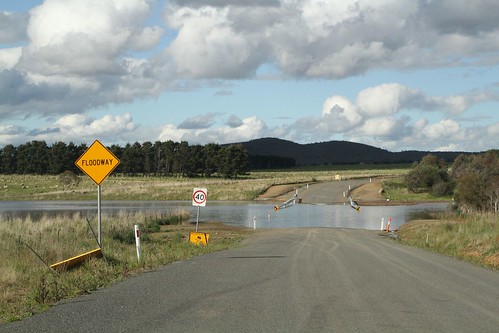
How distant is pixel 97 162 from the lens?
17078 millimetres

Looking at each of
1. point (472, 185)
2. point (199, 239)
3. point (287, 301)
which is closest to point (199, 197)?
point (199, 239)

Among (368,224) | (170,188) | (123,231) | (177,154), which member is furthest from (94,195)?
(123,231)

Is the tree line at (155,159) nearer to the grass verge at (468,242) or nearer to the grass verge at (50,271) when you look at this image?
the grass verge at (468,242)

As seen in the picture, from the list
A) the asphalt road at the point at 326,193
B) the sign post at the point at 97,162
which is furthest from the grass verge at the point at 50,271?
the asphalt road at the point at 326,193

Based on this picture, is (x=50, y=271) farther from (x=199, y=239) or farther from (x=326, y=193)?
(x=326, y=193)

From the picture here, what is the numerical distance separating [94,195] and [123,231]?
6595 centimetres

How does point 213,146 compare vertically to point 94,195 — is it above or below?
above

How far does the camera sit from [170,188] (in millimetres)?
93688

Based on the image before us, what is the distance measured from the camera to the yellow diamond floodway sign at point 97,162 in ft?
55.8

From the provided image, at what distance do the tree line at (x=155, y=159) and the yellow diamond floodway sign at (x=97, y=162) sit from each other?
108 metres

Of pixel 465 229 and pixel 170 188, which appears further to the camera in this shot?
pixel 170 188

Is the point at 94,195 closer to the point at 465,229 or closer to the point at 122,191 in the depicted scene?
the point at 122,191

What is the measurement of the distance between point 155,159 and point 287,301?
135 m

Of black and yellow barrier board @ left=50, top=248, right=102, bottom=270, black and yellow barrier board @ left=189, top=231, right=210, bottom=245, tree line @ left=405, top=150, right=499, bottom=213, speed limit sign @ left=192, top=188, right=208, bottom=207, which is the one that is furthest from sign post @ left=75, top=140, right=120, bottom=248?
tree line @ left=405, top=150, right=499, bottom=213
